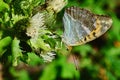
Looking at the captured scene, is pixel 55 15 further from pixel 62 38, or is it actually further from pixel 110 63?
pixel 110 63

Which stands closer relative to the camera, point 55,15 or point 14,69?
point 55,15

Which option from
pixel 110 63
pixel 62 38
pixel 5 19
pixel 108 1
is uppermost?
pixel 5 19

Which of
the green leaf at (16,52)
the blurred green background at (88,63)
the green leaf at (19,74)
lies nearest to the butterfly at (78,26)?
the green leaf at (16,52)

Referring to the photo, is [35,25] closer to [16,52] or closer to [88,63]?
[16,52]

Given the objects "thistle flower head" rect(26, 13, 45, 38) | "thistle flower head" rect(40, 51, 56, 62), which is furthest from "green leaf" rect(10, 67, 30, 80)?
"thistle flower head" rect(26, 13, 45, 38)

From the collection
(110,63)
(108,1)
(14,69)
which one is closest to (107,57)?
(110,63)

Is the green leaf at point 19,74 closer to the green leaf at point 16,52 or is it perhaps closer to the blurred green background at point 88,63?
the blurred green background at point 88,63

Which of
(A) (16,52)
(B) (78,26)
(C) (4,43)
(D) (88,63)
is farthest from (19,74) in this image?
(B) (78,26)

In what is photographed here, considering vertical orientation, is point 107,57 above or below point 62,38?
below

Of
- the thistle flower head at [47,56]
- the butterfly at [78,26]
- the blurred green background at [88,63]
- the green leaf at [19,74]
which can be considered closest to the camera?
the butterfly at [78,26]
